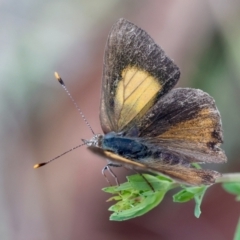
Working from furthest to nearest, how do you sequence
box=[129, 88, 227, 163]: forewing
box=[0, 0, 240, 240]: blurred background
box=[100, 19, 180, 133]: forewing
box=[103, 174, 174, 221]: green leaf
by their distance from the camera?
1. box=[0, 0, 240, 240]: blurred background
2. box=[100, 19, 180, 133]: forewing
3. box=[129, 88, 227, 163]: forewing
4. box=[103, 174, 174, 221]: green leaf

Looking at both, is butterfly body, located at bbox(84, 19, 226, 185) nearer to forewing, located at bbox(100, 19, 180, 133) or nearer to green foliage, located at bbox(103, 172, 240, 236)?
forewing, located at bbox(100, 19, 180, 133)

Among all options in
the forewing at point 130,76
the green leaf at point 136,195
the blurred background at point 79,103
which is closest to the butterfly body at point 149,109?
the forewing at point 130,76

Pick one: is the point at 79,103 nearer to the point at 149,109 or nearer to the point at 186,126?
the point at 149,109

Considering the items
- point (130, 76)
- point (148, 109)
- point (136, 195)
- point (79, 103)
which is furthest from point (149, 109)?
point (79, 103)

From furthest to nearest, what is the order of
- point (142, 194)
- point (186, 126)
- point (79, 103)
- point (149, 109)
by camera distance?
1. point (79, 103)
2. point (149, 109)
3. point (186, 126)
4. point (142, 194)

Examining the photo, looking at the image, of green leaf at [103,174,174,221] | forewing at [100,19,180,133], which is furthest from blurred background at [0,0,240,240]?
green leaf at [103,174,174,221]

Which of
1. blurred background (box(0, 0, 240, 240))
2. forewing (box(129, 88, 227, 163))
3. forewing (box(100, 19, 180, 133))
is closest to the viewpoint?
forewing (box(129, 88, 227, 163))

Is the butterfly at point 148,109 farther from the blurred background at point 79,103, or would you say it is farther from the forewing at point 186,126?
the blurred background at point 79,103
